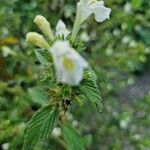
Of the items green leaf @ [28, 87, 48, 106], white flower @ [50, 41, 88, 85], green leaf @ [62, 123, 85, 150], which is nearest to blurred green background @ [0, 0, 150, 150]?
green leaf @ [28, 87, 48, 106]

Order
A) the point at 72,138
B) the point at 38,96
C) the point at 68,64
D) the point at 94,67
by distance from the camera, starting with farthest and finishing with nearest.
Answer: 1. the point at 94,67
2. the point at 38,96
3. the point at 72,138
4. the point at 68,64

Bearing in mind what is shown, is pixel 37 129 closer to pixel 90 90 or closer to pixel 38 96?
pixel 90 90

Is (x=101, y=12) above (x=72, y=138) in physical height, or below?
above

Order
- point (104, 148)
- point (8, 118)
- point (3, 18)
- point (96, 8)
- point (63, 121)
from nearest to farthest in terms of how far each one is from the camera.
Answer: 1. point (96, 8)
2. point (63, 121)
3. point (8, 118)
4. point (3, 18)
5. point (104, 148)

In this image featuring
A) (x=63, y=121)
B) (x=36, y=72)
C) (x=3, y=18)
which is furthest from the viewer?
(x=36, y=72)

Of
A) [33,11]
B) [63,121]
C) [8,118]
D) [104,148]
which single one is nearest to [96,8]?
[63,121]

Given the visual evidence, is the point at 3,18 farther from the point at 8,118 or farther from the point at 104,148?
the point at 104,148

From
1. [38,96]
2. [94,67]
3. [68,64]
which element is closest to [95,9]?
[68,64]

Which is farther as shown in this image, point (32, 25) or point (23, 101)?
point (32, 25)
